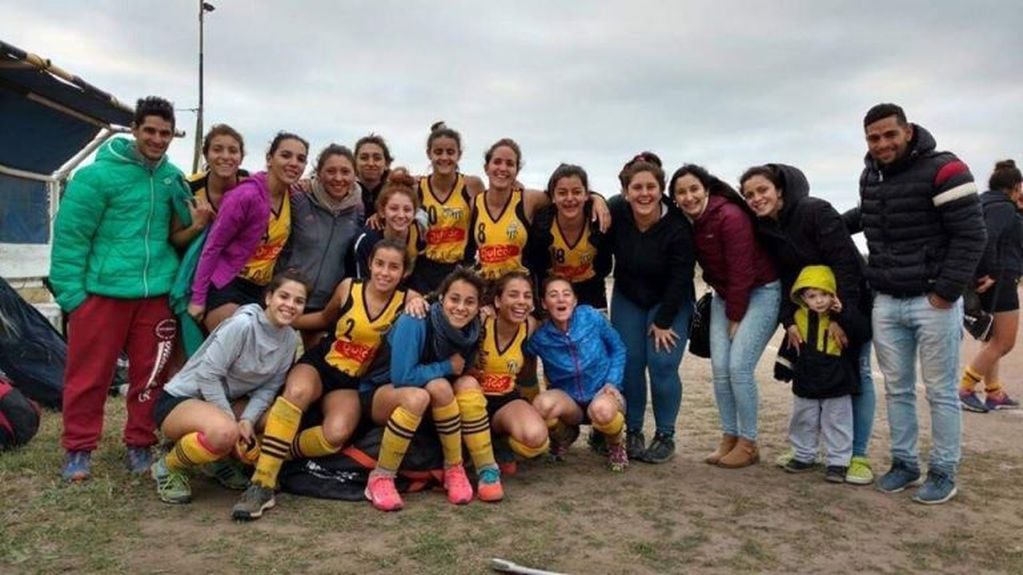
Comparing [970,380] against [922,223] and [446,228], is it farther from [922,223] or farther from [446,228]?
[446,228]

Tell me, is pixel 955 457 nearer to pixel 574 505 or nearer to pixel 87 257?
pixel 574 505

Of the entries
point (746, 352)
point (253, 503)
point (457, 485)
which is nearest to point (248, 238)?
point (253, 503)

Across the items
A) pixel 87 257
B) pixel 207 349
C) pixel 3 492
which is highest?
pixel 87 257

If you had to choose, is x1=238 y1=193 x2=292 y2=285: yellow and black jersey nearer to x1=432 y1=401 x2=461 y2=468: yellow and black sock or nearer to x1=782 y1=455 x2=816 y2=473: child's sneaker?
x1=432 y1=401 x2=461 y2=468: yellow and black sock

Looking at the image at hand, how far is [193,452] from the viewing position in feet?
12.3

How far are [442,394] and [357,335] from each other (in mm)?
596

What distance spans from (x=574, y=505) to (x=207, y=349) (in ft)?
6.77

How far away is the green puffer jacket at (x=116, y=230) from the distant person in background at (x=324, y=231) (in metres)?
0.66

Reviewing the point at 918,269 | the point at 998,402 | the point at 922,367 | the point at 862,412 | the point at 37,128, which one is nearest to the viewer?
the point at 918,269

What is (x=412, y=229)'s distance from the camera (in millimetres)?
4703

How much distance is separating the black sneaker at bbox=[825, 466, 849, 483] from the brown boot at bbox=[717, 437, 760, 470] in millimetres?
454

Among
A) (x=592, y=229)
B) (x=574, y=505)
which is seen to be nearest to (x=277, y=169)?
(x=592, y=229)

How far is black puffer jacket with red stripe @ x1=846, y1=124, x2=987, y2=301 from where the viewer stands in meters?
3.83

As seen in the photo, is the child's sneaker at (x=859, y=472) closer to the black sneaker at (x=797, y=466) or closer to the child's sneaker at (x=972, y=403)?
the black sneaker at (x=797, y=466)
